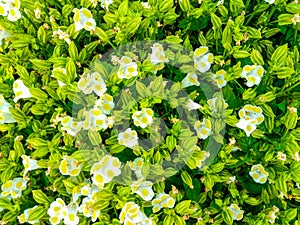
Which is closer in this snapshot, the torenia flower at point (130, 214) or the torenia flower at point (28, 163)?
the torenia flower at point (130, 214)

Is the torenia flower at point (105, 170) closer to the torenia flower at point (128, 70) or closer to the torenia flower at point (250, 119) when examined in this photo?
the torenia flower at point (128, 70)

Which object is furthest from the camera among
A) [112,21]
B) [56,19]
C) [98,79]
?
[56,19]

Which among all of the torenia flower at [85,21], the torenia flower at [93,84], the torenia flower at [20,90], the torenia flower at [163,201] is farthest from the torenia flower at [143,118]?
the torenia flower at [20,90]

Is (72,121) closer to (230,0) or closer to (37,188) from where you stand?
(37,188)

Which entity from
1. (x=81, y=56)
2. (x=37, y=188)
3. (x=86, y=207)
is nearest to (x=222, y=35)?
(x=81, y=56)

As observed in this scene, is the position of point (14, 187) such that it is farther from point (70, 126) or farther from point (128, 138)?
point (128, 138)

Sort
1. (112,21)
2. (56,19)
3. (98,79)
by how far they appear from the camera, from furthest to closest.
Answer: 1. (56,19)
2. (112,21)
3. (98,79)

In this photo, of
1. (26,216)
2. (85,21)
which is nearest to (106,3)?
(85,21)

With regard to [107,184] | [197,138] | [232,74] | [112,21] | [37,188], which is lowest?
[37,188]
